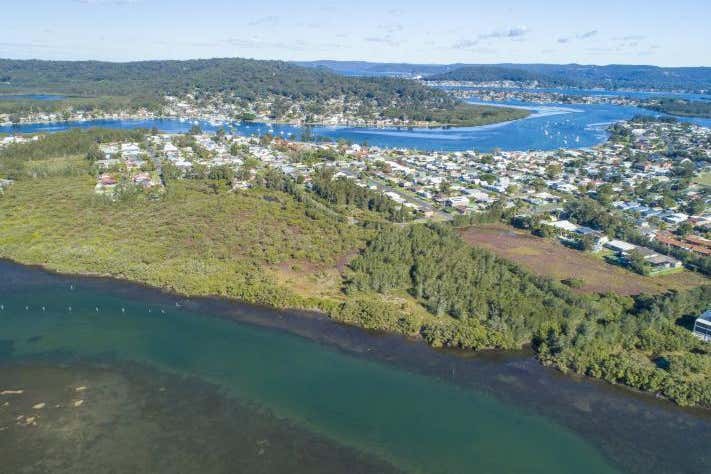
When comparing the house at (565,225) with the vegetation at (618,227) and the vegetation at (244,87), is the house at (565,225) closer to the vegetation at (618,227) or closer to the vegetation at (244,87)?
the vegetation at (618,227)

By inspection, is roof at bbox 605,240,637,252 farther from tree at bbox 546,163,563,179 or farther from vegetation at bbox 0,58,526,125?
vegetation at bbox 0,58,526,125

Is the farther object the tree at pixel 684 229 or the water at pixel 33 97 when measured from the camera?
the water at pixel 33 97

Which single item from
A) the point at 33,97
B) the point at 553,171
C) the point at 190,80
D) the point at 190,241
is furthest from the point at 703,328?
the point at 33,97

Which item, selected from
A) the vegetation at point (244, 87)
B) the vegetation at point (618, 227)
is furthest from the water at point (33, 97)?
the vegetation at point (618, 227)

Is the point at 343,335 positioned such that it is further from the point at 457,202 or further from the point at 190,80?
the point at 190,80

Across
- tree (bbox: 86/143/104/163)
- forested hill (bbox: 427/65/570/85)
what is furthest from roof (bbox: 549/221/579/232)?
forested hill (bbox: 427/65/570/85)

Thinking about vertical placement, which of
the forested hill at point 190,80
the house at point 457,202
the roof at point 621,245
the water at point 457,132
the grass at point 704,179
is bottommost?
the roof at point 621,245

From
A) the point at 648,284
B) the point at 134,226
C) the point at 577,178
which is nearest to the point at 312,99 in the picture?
the point at 577,178
